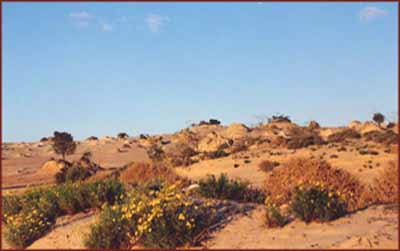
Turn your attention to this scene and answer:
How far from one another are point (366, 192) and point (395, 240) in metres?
4.18

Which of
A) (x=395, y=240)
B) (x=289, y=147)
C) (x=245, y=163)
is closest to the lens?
(x=395, y=240)

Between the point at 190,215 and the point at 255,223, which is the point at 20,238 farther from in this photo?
the point at 255,223

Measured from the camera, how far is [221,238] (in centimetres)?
977

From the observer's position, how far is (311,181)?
41.5ft

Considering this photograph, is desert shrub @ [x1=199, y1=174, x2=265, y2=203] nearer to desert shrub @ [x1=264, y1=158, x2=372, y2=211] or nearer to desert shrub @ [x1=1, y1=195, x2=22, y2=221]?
desert shrub @ [x1=264, y1=158, x2=372, y2=211]

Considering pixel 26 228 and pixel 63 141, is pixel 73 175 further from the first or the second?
pixel 63 141

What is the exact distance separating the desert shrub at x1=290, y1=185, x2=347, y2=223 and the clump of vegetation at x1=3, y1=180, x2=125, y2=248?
13.8ft

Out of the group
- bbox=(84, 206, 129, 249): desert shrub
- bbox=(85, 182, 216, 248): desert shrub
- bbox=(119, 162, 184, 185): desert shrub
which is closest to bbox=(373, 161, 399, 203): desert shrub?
bbox=(85, 182, 216, 248): desert shrub

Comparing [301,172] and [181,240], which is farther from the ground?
[301,172]

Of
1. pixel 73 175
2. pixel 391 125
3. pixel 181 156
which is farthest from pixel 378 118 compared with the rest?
pixel 73 175

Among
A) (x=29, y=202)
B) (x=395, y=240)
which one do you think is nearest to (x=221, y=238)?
(x=395, y=240)

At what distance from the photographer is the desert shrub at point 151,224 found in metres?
9.63

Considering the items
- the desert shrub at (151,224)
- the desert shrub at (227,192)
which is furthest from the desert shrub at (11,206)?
the desert shrub at (227,192)

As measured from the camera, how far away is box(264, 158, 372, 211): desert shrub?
1218 centimetres
